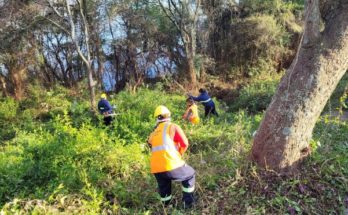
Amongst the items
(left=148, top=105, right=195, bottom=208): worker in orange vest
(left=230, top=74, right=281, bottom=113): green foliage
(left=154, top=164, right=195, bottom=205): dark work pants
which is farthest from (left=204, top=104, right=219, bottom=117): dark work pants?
(left=154, top=164, right=195, bottom=205): dark work pants

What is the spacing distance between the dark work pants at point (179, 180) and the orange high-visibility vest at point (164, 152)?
2.8 inches

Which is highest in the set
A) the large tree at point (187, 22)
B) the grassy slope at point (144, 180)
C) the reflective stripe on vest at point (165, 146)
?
the large tree at point (187, 22)

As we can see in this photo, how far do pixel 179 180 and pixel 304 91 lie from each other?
206 centimetres

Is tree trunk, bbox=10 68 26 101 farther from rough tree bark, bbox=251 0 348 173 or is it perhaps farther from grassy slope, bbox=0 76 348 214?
rough tree bark, bbox=251 0 348 173

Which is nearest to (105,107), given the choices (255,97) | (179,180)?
(255,97)

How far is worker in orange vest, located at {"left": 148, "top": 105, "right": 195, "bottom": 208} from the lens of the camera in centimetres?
403

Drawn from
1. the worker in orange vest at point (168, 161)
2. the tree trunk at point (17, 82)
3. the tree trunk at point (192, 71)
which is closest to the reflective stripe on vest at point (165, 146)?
the worker in orange vest at point (168, 161)

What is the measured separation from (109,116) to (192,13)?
299 inches

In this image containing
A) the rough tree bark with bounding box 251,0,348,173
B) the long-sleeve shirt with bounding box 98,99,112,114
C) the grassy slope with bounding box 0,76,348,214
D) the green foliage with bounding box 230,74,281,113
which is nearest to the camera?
the rough tree bark with bounding box 251,0,348,173

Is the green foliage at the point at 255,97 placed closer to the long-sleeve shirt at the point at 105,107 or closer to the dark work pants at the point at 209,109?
the dark work pants at the point at 209,109

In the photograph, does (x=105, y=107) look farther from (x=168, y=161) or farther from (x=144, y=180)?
(x=168, y=161)

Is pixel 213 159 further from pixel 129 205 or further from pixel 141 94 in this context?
pixel 141 94

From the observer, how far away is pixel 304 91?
415 cm

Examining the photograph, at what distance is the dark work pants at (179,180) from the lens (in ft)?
13.3
